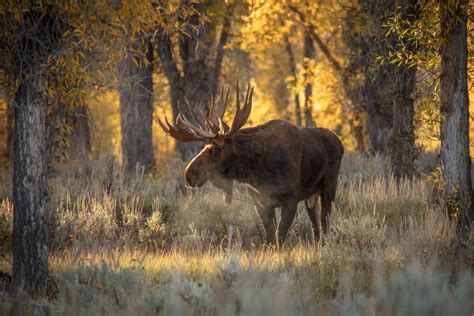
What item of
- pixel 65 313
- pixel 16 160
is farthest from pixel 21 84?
pixel 65 313

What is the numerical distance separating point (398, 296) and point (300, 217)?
17.1 ft

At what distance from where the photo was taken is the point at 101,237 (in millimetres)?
8602

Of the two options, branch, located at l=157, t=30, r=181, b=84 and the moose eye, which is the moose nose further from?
branch, located at l=157, t=30, r=181, b=84

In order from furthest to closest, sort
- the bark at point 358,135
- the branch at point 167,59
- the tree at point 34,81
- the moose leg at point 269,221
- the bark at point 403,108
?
the bark at point 358,135 → the branch at point 167,59 → the bark at point 403,108 → the moose leg at point 269,221 → the tree at point 34,81

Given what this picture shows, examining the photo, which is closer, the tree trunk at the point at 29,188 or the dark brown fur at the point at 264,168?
the tree trunk at the point at 29,188

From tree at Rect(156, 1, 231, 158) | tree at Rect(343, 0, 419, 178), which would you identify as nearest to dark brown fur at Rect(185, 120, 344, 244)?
tree at Rect(343, 0, 419, 178)

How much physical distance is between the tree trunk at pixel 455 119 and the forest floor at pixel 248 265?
13.6 inches

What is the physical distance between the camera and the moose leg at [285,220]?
8007 millimetres

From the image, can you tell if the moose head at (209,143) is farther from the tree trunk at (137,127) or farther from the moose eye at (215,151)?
the tree trunk at (137,127)

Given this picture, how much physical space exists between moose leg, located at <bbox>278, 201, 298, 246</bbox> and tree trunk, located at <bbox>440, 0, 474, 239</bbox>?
A: 2025 millimetres

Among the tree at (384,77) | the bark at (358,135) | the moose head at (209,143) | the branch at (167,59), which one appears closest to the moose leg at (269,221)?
the moose head at (209,143)

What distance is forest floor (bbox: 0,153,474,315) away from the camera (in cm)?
477

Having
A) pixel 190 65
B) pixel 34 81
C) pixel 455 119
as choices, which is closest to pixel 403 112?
pixel 455 119

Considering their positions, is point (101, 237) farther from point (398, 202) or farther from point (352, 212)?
point (398, 202)
